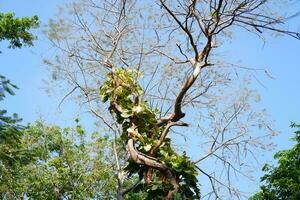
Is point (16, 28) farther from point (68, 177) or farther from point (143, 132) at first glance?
point (68, 177)

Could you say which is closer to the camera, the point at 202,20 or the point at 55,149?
the point at 202,20

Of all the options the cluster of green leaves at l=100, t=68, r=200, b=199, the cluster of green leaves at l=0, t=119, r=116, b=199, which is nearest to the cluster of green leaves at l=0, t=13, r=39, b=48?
the cluster of green leaves at l=100, t=68, r=200, b=199

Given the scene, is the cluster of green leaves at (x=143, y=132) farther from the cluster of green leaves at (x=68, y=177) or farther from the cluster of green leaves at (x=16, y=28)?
the cluster of green leaves at (x=68, y=177)

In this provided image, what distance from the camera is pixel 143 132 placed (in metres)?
6.72

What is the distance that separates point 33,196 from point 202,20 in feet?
43.3

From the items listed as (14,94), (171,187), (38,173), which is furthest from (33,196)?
(171,187)

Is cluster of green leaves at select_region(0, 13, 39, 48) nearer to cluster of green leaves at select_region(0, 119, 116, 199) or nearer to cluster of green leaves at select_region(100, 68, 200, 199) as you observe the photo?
cluster of green leaves at select_region(100, 68, 200, 199)

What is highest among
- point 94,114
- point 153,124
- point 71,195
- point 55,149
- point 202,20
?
point 55,149

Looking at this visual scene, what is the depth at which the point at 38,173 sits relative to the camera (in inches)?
682

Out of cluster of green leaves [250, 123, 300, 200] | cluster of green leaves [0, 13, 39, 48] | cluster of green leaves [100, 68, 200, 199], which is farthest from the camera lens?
cluster of green leaves [250, 123, 300, 200]

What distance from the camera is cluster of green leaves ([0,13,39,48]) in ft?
29.8

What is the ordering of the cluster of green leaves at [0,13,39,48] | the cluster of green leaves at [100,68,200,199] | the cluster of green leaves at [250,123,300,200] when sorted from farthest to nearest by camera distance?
the cluster of green leaves at [250,123,300,200]
the cluster of green leaves at [0,13,39,48]
the cluster of green leaves at [100,68,200,199]

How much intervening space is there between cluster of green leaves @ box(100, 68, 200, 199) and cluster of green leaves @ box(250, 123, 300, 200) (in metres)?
7.95

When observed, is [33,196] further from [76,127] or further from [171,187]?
[171,187]
